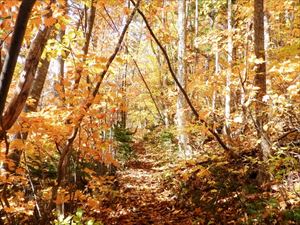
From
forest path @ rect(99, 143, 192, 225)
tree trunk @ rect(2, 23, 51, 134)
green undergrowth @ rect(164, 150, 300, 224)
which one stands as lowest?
forest path @ rect(99, 143, 192, 225)

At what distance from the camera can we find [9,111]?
3.13m

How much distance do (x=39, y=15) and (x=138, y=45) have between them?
64.6 ft

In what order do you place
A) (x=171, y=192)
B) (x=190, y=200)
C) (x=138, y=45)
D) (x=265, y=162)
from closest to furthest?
(x=265, y=162), (x=190, y=200), (x=171, y=192), (x=138, y=45)

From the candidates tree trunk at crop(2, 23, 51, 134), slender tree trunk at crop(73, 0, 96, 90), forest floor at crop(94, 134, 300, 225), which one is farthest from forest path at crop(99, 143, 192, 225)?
tree trunk at crop(2, 23, 51, 134)

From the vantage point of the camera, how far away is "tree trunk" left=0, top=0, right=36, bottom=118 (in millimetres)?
1462

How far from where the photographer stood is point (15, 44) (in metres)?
1.54

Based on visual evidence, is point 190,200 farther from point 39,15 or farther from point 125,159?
point 125,159

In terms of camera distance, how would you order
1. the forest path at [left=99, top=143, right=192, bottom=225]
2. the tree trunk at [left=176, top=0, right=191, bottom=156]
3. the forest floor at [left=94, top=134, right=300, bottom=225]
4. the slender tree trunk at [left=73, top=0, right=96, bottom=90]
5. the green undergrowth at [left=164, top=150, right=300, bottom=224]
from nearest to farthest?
1. the green undergrowth at [left=164, top=150, right=300, bottom=224]
2. the forest floor at [left=94, top=134, right=300, bottom=225]
3. the slender tree trunk at [left=73, top=0, right=96, bottom=90]
4. the forest path at [left=99, top=143, right=192, bottom=225]
5. the tree trunk at [left=176, top=0, right=191, bottom=156]

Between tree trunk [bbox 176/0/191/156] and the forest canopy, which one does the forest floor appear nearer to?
the forest canopy

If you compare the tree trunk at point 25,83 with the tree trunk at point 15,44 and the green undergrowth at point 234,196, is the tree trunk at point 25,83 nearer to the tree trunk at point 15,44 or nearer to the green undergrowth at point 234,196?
the tree trunk at point 15,44

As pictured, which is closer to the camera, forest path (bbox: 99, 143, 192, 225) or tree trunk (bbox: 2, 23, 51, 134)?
tree trunk (bbox: 2, 23, 51, 134)

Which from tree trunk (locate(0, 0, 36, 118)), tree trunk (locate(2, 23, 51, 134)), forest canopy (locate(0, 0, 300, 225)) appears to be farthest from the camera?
forest canopy (locate(0, 0, 300, 225))

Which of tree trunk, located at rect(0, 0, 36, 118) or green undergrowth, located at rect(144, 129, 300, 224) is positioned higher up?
tree trunk, located at rect(0, 0, 36, 118)

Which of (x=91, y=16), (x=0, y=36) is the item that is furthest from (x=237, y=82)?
(x=0, y=36)
